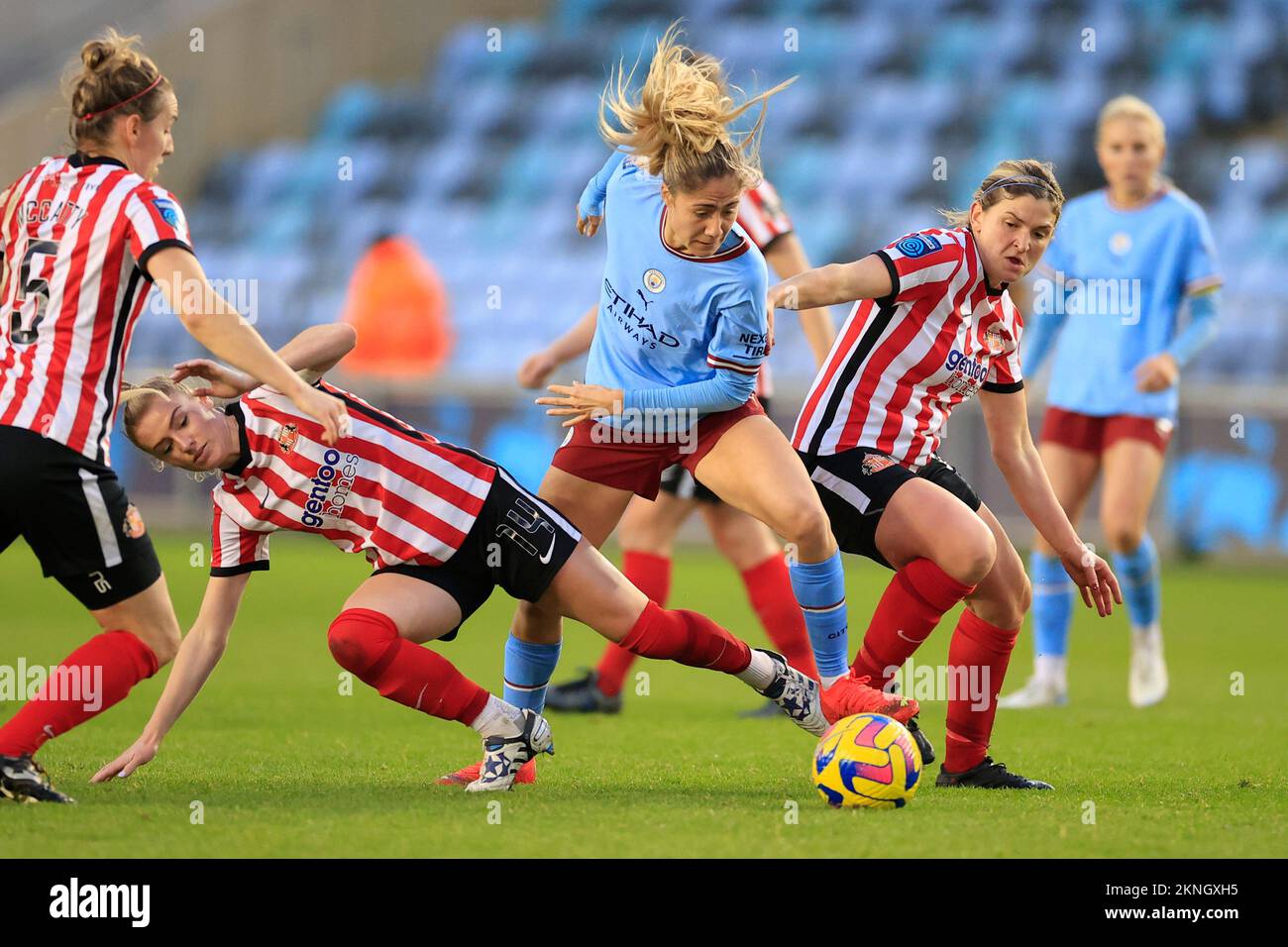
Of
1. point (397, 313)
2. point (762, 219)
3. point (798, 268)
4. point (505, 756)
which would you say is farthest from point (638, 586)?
point (397, 313)

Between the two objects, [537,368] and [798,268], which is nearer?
[537,368]

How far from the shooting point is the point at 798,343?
15.0 meters

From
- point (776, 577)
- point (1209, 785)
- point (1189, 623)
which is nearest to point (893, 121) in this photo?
point (1189, 623)

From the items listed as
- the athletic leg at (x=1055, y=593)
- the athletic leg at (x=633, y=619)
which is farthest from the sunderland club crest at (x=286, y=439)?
the athletic leg at (x=1055, y=593)

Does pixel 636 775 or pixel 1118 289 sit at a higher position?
pixel 1118 289

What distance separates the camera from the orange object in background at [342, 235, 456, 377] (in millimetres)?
16125

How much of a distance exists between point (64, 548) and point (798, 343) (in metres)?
11.3

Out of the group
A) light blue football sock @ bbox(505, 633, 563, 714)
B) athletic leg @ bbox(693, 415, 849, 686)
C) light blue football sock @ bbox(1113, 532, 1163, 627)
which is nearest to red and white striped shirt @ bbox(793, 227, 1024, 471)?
athletic leg @ bbox(693, 415, 849, 686)

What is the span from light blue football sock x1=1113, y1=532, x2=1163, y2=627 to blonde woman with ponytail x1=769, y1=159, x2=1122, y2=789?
228cm

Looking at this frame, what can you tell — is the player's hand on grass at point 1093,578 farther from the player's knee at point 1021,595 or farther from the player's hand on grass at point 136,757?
the player's hand on grass at point 136,757

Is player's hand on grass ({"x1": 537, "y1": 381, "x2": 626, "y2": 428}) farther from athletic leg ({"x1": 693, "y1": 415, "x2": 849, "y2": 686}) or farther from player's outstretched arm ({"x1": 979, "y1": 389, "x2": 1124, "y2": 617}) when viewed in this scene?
player's outstretched arm ({"x1": 979, "y1": 389, "x2": 1124, "y2": 617})

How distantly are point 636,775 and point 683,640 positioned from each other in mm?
571

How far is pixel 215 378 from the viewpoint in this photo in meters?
4.36

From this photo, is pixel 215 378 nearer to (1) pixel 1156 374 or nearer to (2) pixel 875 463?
(2) pixel 875 463
